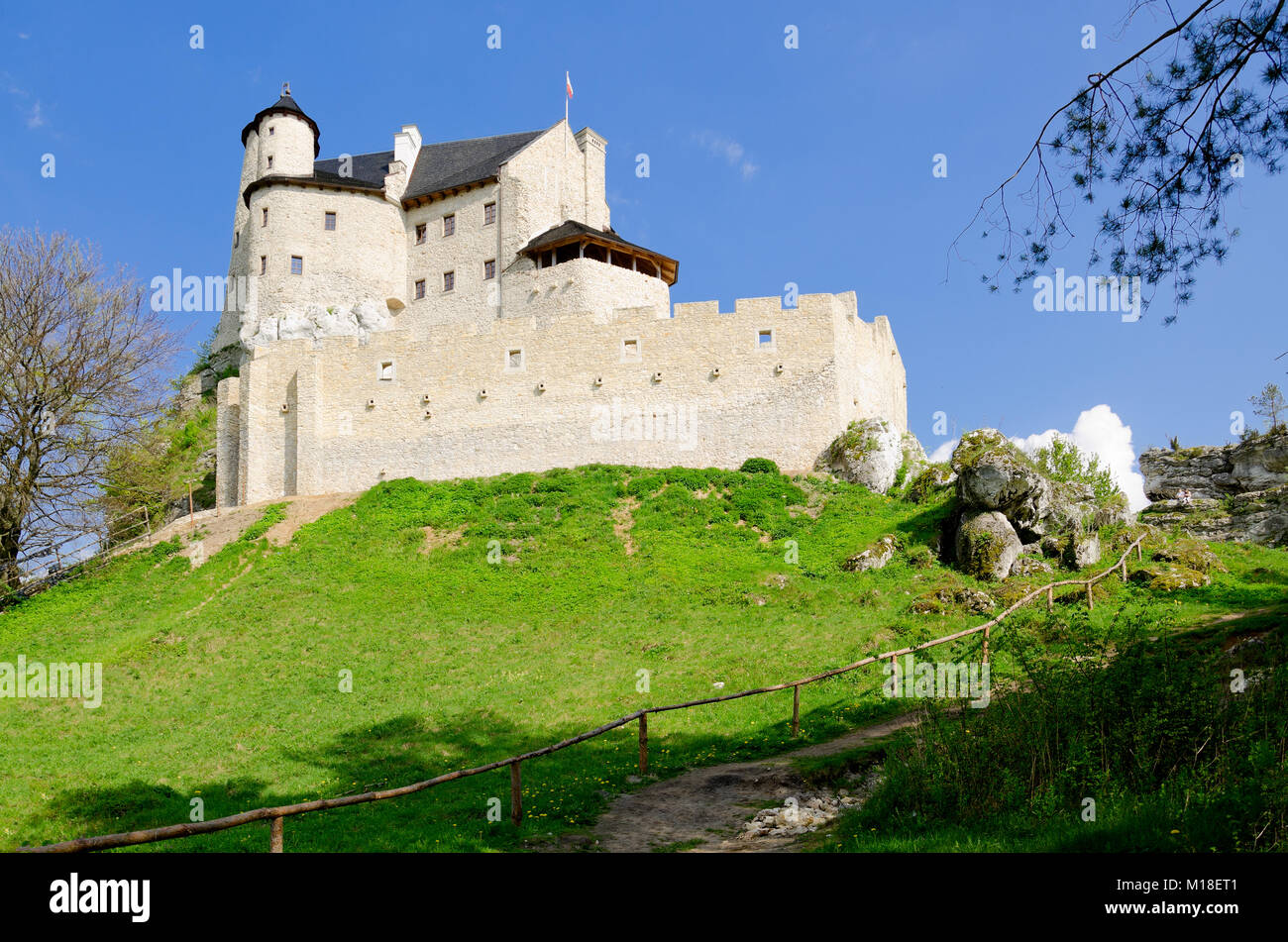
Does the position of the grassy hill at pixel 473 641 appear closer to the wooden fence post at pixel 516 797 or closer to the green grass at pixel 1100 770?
the wooden fence post at pixel 516 797

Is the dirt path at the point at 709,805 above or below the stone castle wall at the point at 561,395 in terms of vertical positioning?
below

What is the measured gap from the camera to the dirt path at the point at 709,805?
27.8ft

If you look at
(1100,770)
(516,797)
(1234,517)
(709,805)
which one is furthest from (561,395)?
(1100,770)

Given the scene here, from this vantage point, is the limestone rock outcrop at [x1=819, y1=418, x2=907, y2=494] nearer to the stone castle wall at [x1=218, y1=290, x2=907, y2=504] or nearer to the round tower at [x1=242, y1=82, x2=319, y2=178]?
the stone castle wall at [x1=218, y1=290, x2=907, y2=504]

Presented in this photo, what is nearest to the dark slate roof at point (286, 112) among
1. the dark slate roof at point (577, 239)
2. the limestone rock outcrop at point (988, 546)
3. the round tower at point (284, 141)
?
the round tower at point (284, 141)

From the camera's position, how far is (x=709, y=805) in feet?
32.5

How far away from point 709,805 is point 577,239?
33391 millimetres

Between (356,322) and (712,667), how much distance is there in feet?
114

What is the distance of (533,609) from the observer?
853 inches

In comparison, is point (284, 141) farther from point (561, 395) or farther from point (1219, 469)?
point (1219, 469)

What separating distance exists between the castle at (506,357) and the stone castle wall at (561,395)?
0.22 feet

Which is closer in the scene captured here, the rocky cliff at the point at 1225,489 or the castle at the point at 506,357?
the rocky cliff at the point at 1225,489

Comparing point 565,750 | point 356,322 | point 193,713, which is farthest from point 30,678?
point 356,322
